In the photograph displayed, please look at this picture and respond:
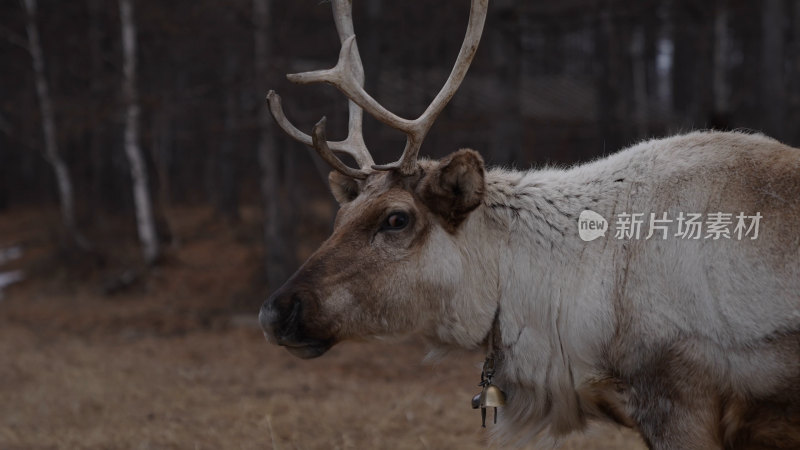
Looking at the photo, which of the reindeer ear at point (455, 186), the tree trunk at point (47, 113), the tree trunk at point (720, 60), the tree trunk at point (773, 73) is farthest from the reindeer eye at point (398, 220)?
the tree trunk at point (47, 113)

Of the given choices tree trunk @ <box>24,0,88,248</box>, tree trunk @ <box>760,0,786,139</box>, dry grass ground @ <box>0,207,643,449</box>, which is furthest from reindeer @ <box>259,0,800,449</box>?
tree trunk @ <box>24,0,88,248</box>

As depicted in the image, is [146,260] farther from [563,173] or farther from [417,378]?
[563,173]

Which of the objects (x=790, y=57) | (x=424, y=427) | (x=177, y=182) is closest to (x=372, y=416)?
(x=424, y=427)

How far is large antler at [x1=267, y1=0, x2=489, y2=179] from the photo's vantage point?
3.80m

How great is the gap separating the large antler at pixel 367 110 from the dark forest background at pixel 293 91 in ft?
5.04

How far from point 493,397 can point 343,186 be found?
51.2 inches

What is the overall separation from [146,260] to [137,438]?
35.9 ft

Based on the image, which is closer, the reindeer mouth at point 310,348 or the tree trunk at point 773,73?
the reindeer mouth at point 310,348

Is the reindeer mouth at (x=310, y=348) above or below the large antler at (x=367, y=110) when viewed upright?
below

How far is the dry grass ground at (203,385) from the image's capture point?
19.6ft

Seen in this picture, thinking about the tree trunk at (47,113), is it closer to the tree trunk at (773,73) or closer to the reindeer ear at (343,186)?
the tree trunk at (773,73)

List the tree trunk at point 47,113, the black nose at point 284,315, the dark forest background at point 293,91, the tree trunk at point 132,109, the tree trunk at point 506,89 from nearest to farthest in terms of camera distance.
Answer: the black nose at point 284,315
the tree trunk at point 506,89
the dark forest background at point 293,91
the tree trunk at point 132,109
the tree trunk at point 47,113

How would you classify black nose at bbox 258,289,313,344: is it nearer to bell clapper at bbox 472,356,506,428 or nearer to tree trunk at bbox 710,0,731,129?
bell clapper at bbox 472,356,506,428

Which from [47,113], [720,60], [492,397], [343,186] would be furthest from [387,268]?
[47,113]
